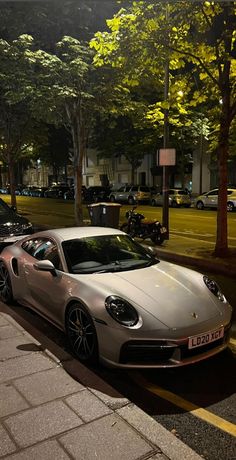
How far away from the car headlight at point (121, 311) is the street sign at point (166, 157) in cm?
863

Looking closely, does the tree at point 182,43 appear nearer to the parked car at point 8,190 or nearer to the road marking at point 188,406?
the road marking at point 188,406

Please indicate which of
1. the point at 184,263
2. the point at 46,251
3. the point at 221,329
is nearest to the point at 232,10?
the point at 184,263

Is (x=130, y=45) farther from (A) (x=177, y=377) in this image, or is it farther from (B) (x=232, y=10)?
(A) (x=177, y=377)

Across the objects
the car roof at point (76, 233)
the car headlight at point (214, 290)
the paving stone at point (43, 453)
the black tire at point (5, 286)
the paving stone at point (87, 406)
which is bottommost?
the paving stone at point (87, 406)

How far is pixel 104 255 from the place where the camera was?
16.3ft

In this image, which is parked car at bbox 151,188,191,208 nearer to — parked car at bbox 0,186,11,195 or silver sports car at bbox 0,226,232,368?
silver sports car at bbox 0,226,232,368

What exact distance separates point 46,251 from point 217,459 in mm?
3279

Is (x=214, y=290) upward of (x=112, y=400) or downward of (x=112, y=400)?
upward

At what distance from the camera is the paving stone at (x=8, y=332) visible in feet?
15.6

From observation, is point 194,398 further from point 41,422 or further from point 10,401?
point 10,401

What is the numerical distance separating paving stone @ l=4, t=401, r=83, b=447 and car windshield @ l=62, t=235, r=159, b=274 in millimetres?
1720

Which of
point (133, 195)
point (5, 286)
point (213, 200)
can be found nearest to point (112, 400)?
point (5, 286)

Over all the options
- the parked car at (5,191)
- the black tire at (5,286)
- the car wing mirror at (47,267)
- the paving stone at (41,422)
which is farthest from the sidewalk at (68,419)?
the parked car at (5,191)

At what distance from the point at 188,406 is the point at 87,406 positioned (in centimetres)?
84
